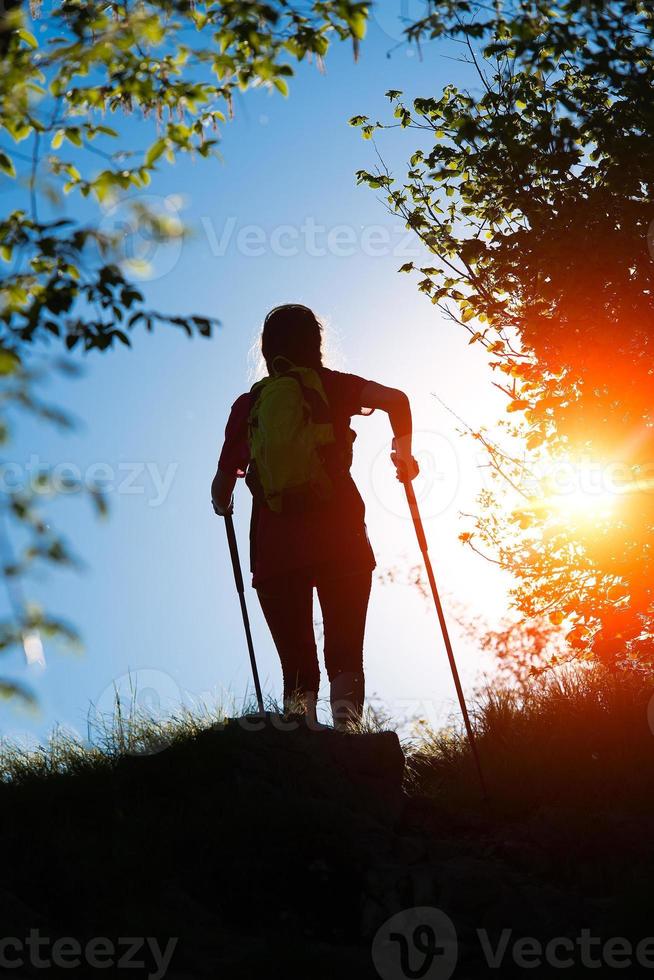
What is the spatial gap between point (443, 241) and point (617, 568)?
138 inches

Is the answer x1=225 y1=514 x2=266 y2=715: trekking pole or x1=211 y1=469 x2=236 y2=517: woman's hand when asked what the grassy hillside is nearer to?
x1=225 y1=514 x2=266 y2=715: trekking pole

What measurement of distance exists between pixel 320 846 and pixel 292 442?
8.41 ft

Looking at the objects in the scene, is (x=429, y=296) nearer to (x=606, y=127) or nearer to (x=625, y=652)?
(x=606, y=127)

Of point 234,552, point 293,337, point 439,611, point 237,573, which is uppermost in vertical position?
point 293,337

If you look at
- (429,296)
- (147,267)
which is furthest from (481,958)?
(429,296)

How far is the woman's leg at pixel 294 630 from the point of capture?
6395 millimetres

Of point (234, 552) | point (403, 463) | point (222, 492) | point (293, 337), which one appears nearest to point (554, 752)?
point (403, 463)

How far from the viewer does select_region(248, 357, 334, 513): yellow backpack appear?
20.1 feet

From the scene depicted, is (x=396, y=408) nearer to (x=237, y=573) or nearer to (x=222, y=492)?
(x=222, y=492)

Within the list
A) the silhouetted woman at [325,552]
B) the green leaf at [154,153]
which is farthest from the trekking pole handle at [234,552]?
the green leaf at [154,153]

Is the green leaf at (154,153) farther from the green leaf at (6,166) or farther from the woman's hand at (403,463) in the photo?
the woman's hand at (403,463)

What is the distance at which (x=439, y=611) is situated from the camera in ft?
20.5

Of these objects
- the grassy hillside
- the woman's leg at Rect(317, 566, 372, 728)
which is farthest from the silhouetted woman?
the grassy hillside

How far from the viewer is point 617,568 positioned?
Answer: 8.24 meters
